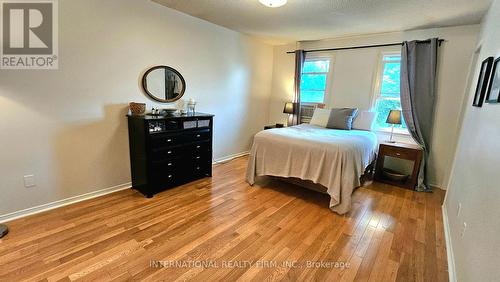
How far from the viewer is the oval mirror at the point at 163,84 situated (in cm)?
297

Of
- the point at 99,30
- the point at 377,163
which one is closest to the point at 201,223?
the point at 99,30

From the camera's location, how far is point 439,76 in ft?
10.9

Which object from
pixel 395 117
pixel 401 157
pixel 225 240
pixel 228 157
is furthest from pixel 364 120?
pixel 225 240

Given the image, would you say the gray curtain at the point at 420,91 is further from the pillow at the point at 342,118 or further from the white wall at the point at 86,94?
the white wall at the point at 86,94

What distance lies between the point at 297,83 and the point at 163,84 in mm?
2669

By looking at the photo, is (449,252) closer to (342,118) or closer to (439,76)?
(342,118)

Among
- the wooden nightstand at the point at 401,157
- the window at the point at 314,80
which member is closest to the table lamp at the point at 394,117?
the wooden nightstand at the point at 401,157

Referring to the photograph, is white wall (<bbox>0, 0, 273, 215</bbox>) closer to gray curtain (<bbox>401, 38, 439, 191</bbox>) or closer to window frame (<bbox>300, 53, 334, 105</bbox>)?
window frame (<bbox>300, 53, 334, 105</bbox>)

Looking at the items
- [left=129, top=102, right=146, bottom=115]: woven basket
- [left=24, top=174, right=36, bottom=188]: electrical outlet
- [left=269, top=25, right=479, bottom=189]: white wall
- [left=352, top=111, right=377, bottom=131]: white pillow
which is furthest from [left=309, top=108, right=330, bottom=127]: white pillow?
[left=24, top=174, right=36, bottom=188]: electrical outlet

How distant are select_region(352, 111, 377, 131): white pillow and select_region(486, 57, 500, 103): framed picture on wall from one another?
1.96 metres

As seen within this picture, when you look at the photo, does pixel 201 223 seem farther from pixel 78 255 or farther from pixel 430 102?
pixel 430 102

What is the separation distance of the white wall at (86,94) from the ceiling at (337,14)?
0.48 metres

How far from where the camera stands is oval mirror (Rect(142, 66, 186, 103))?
297 centimetres

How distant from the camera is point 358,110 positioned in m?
4.01
